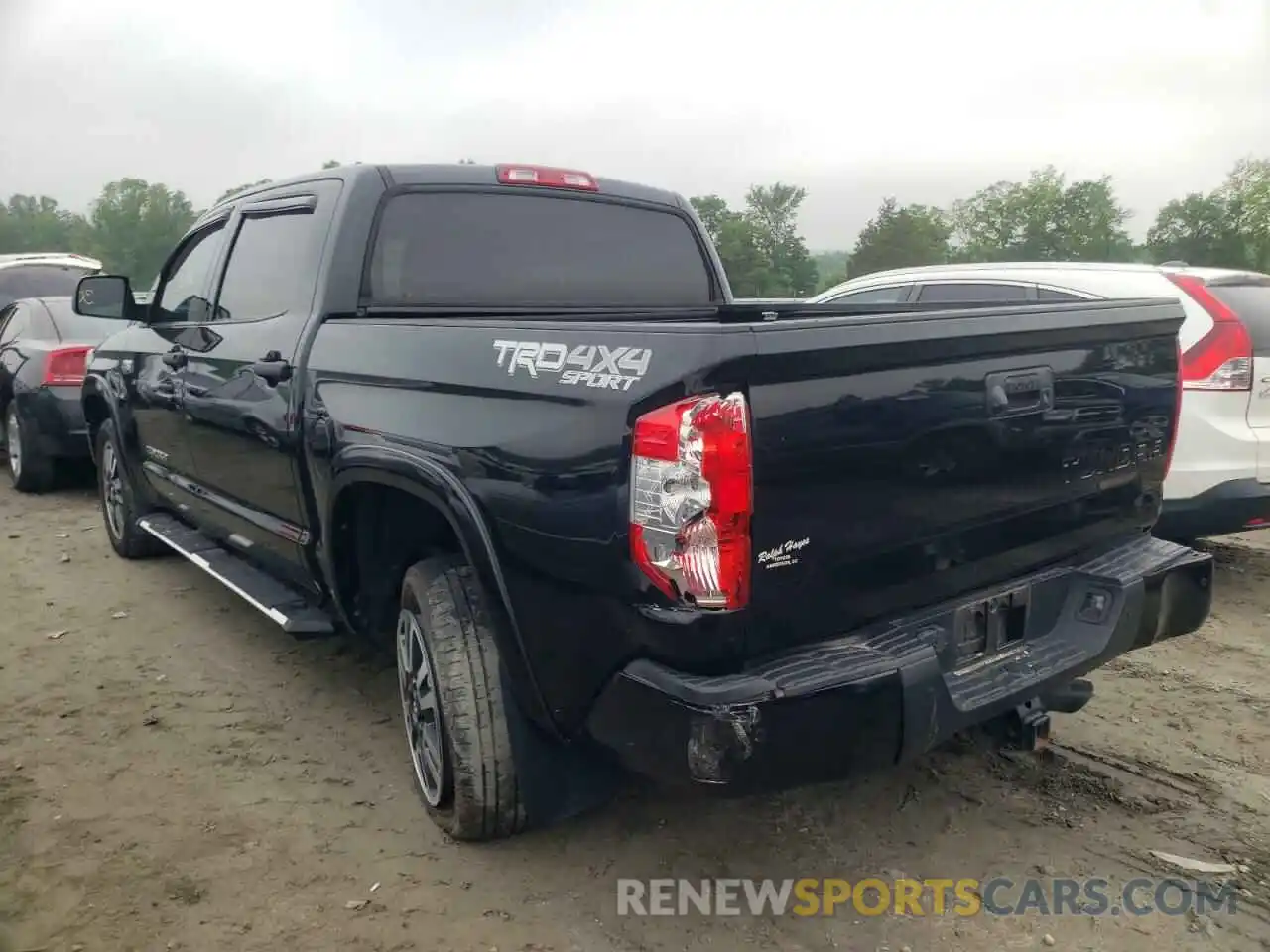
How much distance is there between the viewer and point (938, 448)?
2.39 meters

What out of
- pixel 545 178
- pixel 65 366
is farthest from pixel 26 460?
pixel 545 178

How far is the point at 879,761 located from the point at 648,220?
273 cm

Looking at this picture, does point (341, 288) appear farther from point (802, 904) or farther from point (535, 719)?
point (802, 904)

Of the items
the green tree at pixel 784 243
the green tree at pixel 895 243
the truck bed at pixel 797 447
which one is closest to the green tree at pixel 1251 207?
the green tree at pixel 895 243

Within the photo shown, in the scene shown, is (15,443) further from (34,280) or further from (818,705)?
(818,705)

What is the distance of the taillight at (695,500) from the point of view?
2.03 meters

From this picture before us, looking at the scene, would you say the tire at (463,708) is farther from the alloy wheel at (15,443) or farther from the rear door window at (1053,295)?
the alloy wheel at (15,443)

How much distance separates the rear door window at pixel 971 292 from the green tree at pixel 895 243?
24387 mm

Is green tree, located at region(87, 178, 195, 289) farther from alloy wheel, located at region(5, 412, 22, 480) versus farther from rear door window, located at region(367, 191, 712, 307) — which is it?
rear door window, located at region(367, 191, 712, 307)

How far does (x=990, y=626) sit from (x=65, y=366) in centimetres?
716

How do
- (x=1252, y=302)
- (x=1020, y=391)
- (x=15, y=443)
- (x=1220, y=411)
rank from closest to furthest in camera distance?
1. (x=1020, y=391)
2. (x=1220, y=411)
3. (x=1252, y=302)
4. (x=15, y=443)

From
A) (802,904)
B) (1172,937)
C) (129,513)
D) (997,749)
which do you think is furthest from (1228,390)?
(129,513)

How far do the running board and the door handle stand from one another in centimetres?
81

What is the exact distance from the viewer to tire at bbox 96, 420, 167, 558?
216 inches
